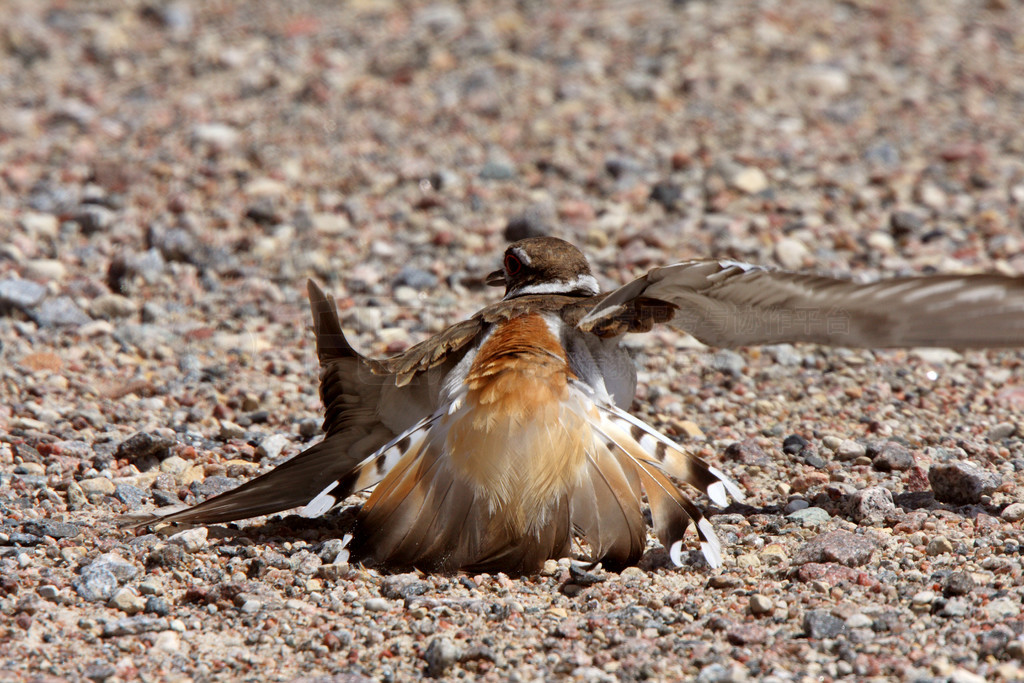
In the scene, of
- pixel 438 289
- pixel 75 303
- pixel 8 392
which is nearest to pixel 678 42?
pixel 438 289

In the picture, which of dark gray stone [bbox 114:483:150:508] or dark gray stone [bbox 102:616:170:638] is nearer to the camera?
dark gray stone [bbox 102:616:170:638]

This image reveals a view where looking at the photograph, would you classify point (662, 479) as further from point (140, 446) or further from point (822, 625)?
point (140, 446)

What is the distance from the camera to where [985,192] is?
24.5 ft

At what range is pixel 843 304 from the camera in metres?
3.55

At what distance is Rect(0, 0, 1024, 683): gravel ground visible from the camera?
3.44 m

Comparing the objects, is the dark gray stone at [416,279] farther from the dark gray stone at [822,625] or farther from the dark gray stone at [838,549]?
the dark gray stone at [822,625]

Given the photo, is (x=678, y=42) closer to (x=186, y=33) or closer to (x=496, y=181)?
(x=496, y=181)

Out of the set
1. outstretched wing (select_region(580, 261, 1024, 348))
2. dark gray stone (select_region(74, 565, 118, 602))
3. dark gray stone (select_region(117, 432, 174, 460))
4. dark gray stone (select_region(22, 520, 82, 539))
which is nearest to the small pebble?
outstretched wing (select_region(580, 261, 1024, 348))

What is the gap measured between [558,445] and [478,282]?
2.86m

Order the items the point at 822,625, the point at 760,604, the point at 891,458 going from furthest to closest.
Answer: the point at 891,458
the point at 760,604
the point at 822,625

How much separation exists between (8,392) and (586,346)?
2763 millimetres

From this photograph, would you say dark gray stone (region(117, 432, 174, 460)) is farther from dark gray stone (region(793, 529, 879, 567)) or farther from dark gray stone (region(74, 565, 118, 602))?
dark gray stone (region(793, 529, 879, 567))

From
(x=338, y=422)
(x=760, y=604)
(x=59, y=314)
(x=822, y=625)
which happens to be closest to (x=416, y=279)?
(x=59, y=314)

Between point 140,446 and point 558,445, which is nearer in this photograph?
point 558,445
